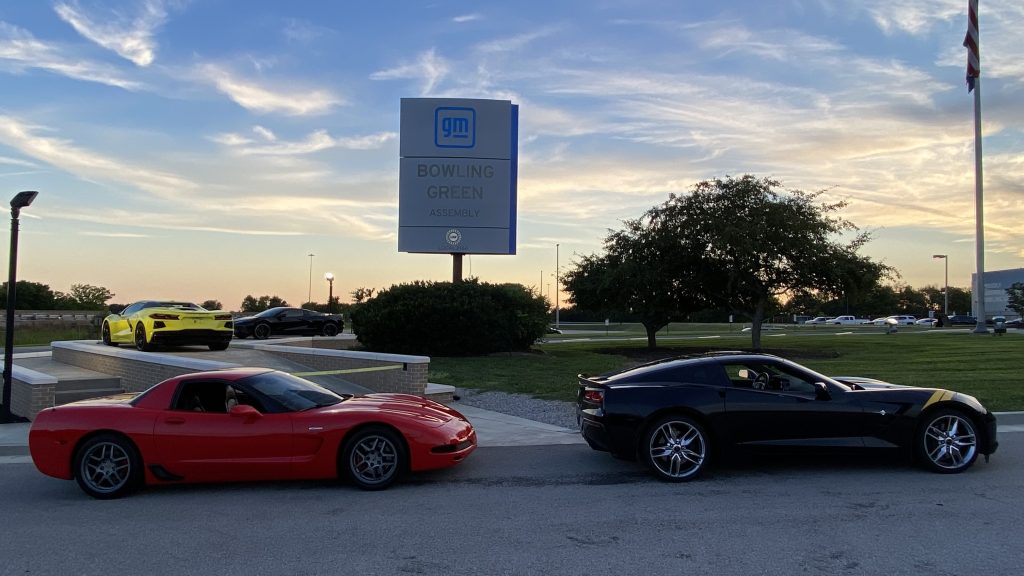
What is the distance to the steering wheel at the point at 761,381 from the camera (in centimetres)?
741

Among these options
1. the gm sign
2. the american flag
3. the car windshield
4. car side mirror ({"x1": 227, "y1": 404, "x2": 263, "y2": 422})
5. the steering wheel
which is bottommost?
car side mirror ({"x1": 227, "y1": 404, "x2": 263, "y2": 422})

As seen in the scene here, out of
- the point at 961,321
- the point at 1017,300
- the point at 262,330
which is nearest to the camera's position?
the point at 262,330

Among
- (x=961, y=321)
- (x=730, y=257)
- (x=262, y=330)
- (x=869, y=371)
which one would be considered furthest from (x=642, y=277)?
(x=961, y=321)

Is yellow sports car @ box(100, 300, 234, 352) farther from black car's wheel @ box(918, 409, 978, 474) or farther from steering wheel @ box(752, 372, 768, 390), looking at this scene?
black car's wheel @ box(918, 409, 978, 474)

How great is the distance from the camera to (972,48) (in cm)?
3541

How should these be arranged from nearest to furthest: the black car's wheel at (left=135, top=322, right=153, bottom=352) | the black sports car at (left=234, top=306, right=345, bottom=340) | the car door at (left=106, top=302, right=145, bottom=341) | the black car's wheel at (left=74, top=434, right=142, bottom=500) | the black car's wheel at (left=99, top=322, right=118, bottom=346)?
the black car's wheel at (left=74, top=434, right=142, bottom=500)
the black car's wheel at (left=135, top=322, right=153, bottom=352)
the car door at (left=106, top=302, right=145, bottom=341)
the black car's wheel at (left=99, top=322, right=118, bottom=346)
the black sports car at (left=234, top=306, right=345, bottom=340)

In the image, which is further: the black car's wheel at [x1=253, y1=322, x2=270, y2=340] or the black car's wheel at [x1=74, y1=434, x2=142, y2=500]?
the black car's wheel at [x1=253, y1=322, x2=270, y2=340]

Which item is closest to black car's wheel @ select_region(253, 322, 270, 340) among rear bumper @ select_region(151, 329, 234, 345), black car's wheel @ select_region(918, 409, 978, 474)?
rear bumper @ select_region(151, 329, 234, 345)

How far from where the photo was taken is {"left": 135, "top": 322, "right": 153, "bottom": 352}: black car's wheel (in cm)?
1695

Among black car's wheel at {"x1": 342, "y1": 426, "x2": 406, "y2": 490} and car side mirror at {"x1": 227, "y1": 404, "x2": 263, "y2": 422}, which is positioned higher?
car side mirror at {"x1": 227, "y1": 404, "x2": 263, "y2": 422}

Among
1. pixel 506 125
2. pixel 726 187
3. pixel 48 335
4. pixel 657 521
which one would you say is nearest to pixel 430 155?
pixel 506 125

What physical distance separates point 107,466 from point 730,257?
24980 millimetres

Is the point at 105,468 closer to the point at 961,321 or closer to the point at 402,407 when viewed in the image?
the point at 402,407

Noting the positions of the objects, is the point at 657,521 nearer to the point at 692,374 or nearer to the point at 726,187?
the point at 692,374
